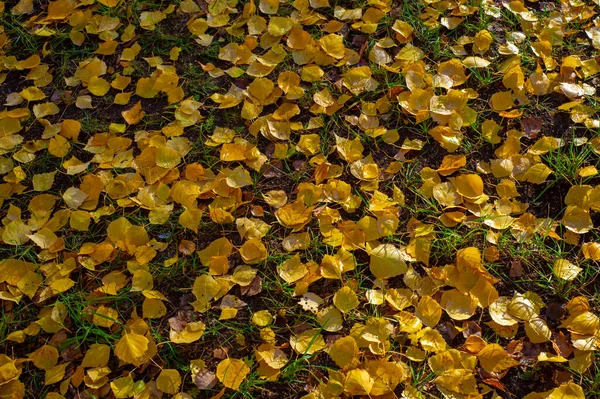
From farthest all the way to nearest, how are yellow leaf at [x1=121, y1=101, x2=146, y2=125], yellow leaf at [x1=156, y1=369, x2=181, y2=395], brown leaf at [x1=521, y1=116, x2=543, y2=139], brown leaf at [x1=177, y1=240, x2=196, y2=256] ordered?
1. yellow leaf at [x1=121, y1=101, x2=146, y2=125]
2. brown leaf at [x1=521, y1=116, x2=543, y2=139]
3. brown leaf at [x1=177, y1=240, x2=196, y2=256]
4. yellow leaf at [x1=156, y1=369, x2=181, y2=395]

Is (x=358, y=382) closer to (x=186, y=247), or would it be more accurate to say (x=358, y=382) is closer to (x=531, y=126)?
(x=186, y=247)

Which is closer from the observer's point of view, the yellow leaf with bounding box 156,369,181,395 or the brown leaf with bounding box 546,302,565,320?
the yellow leaf with bounding box 156,369,181,395

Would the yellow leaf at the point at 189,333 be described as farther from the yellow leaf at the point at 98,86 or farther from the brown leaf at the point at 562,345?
the yellow leaf at the point at 98,86

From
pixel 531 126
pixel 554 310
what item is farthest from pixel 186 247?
pixel 531 126

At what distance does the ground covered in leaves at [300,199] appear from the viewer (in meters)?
2.00

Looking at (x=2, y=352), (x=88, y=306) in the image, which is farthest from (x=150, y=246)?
(x=2, y=352)

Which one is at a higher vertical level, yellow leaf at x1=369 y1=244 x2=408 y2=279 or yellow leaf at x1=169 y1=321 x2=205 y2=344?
yellow leaf at x1=369 y1=244 x2=408 y2=279

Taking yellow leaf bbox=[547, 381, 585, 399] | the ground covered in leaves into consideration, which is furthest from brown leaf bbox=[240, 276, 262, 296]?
yellow leaf bbox=[547, 381, 585, 399]

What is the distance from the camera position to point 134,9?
3.13 meters

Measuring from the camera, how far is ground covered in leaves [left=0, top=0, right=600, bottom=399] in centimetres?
200

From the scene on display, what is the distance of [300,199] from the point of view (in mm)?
2352

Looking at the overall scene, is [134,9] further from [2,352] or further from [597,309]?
[597,309]

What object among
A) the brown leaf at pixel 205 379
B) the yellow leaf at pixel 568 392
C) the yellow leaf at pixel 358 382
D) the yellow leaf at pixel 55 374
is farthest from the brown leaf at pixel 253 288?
the yellow leaf at pixel 568 392

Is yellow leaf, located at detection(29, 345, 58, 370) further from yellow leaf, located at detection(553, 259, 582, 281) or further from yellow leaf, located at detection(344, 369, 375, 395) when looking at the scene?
yellow leaf, located at detection(553, 259, 582, 281)
